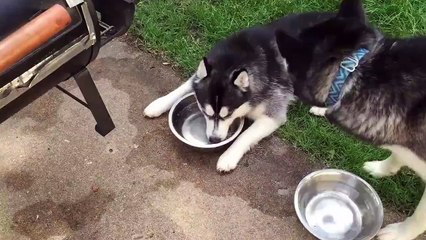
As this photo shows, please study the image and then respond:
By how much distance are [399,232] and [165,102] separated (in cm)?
158

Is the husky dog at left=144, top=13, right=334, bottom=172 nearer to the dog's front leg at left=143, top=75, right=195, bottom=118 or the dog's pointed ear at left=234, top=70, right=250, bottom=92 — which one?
the dog's pointed ear at left=234, top=70, right=250, bottom=92

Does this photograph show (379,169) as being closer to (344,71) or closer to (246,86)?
(246,86)

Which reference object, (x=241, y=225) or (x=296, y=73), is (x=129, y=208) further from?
(x=296, y=73)

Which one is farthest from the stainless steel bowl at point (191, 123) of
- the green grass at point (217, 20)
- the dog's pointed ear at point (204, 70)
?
the green grass at point (217, 20)

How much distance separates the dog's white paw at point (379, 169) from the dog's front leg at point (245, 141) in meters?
0.57

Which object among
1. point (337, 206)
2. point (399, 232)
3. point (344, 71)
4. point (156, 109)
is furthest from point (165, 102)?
point (399, 232)

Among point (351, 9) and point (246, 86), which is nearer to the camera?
point (351, 9)

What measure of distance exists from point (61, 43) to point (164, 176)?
1.22m

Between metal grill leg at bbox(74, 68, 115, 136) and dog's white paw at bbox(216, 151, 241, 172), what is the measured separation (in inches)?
27.1

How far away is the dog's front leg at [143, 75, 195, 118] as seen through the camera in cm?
335

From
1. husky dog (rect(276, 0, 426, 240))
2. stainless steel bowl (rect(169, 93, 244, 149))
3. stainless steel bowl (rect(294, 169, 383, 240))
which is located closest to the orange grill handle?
husky dog (rect(276, 0, 426, 240))

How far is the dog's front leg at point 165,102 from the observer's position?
11.0ft

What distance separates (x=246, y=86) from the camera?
121 inches

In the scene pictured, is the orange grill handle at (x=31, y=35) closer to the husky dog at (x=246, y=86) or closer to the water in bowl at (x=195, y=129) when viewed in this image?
the husky dog at (x=246, y=86)
